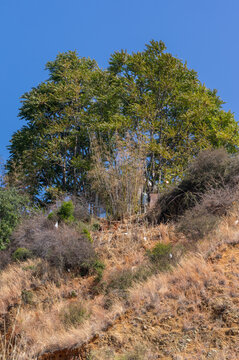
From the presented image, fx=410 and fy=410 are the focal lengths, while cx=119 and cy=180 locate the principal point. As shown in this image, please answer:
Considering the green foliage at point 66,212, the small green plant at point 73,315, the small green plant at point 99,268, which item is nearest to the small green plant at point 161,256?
the small green plant at point 99,268

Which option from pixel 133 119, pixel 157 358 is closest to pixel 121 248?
pixel 157 358

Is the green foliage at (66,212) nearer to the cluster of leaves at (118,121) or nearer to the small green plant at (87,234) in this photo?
the small green plant at (87,234)

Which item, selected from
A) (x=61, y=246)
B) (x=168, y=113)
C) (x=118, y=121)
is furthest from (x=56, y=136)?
(x=61, y=246)

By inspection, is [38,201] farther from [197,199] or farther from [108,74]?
[197,199]

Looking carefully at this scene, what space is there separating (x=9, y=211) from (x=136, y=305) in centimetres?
1068

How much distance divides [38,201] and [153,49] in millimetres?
11548

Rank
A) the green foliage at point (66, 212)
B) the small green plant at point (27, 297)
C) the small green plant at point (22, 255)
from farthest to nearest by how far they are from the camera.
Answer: the green foliage at point (66, 212) → the small green plant at point (22, 255) → the small green plant at point (27, 297)

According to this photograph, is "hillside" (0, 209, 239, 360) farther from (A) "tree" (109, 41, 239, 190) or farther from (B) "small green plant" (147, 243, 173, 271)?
(A) "tree" (109, 41, 239, 190)

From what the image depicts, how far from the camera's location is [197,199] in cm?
1609

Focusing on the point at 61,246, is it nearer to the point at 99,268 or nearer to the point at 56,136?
the point at 99,268

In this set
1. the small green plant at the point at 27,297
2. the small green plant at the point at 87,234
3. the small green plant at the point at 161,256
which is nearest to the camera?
the small green plant at the point at 161,256

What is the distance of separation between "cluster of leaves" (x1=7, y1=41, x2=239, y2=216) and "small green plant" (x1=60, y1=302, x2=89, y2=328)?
1053 cm

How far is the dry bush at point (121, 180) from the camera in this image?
59.9 feet

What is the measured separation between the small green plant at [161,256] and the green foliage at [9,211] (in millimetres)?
7923
